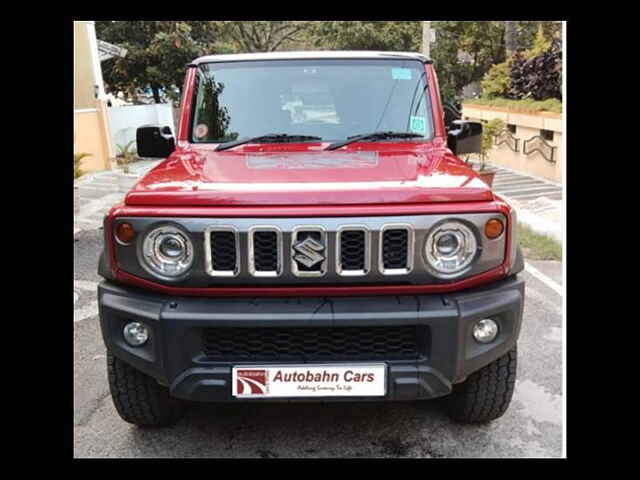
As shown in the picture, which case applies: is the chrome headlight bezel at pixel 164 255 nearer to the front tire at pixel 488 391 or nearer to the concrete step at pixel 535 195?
the front tire at pixel 488 391

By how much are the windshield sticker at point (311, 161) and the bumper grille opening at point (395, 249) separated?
1.74 ft

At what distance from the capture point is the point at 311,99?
3713 mm

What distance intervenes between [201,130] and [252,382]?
Answer: 1782 mm

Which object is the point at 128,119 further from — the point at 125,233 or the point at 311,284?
the point at 311,284

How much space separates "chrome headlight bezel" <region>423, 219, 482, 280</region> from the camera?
8.27ft

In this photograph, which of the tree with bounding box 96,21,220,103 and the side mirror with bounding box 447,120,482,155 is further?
the tree with bounding box 96,21,220,103

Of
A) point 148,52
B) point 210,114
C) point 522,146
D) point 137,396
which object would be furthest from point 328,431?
point 148,52

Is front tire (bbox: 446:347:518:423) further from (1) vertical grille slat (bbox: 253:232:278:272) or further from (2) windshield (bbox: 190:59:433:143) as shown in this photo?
(2) windshield (bbox: 190:59:433:143)

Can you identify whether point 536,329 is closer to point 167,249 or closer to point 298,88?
point 298,88

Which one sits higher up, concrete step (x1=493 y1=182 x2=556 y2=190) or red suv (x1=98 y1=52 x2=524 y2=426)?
red suv (x1=98 y1=52 x2=524 y2=426)

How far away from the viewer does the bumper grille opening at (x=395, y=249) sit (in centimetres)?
250

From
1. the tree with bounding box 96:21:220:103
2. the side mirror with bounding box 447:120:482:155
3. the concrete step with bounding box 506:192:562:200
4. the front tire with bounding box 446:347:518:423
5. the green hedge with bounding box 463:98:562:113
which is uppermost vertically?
the tree with bounding box 96:21:220:103

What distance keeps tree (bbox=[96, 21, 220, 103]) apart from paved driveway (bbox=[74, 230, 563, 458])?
14448 mm

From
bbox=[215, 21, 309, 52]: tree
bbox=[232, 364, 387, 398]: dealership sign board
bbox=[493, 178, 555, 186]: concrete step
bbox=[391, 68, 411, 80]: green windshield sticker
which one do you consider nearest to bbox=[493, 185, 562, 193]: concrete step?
bbox=[493, 178, 555, 186]: concrete step
